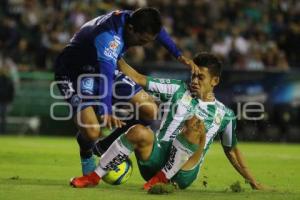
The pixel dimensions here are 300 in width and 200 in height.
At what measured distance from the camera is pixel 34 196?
26.3 feet

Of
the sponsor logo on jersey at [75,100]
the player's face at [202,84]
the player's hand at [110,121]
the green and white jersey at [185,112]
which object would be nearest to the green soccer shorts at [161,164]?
the green and white jersey at [185,112]

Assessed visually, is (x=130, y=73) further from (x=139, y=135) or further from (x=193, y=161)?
(x=193, y=161)

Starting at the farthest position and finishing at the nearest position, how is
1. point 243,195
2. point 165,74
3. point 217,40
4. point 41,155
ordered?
point 217,40 → point 165,74 → point 41,155 → point 243,195

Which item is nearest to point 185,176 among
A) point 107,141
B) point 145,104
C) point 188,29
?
point 145,104

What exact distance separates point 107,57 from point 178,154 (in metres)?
1.28

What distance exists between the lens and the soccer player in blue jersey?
28.9 ft

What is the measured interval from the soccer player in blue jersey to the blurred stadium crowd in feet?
38.1

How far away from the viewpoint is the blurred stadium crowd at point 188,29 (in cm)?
2191

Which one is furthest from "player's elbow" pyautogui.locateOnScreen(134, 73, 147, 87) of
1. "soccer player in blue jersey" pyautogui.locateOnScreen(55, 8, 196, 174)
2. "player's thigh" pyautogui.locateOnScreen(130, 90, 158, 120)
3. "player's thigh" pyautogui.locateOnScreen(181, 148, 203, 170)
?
"player's thigh" pyautogui.locateOnScreen(181, 148, 203, 170)

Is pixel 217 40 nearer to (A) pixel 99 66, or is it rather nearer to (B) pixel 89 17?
(B) pixel 89 17

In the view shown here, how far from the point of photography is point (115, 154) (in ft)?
28.3

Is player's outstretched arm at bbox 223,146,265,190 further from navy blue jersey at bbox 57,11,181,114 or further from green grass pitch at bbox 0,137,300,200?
navy blue jersey at bbox 57,11,181,114

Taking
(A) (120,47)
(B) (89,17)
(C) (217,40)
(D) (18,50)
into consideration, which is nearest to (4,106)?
(D) (18,50)

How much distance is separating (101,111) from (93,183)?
93cm
